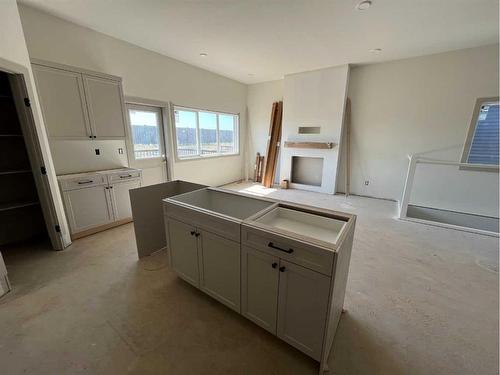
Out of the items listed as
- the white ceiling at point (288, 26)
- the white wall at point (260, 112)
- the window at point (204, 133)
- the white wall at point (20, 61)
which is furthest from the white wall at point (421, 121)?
the white wall at point (20, 61)

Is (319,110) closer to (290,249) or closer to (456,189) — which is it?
(456,189)

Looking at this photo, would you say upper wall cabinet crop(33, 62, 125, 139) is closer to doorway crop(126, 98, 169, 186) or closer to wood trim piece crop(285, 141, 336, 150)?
doorway crop(126, 98, 169, 186)

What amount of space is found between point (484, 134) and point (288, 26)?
409 centimetres

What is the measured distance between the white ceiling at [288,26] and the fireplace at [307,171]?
2.31 meters

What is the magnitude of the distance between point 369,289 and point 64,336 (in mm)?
2609

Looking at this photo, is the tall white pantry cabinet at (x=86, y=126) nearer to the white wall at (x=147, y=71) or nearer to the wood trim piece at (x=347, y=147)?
the white wall at (x=147, y=71)

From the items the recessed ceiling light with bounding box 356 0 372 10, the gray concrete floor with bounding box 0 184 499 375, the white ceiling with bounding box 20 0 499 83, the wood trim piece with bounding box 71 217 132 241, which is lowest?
the gray concrete floor with bounding box 0 184 499 375

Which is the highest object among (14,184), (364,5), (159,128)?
(364,5)

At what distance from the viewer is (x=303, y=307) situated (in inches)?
48.8

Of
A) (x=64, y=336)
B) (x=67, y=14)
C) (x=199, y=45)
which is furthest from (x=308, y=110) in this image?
(x=64, y=336)

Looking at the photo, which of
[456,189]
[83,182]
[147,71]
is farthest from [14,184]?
[456,189]

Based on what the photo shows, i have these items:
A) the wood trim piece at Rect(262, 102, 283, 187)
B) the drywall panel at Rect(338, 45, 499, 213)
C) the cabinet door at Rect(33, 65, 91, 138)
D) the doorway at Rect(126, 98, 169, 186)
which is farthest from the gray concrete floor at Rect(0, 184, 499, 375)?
the wood trim piece at Rect(262, 102, 283, 187)

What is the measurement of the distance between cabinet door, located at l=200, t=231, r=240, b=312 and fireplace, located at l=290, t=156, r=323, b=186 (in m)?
4.31

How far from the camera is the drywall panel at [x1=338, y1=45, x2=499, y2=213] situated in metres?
3.66
